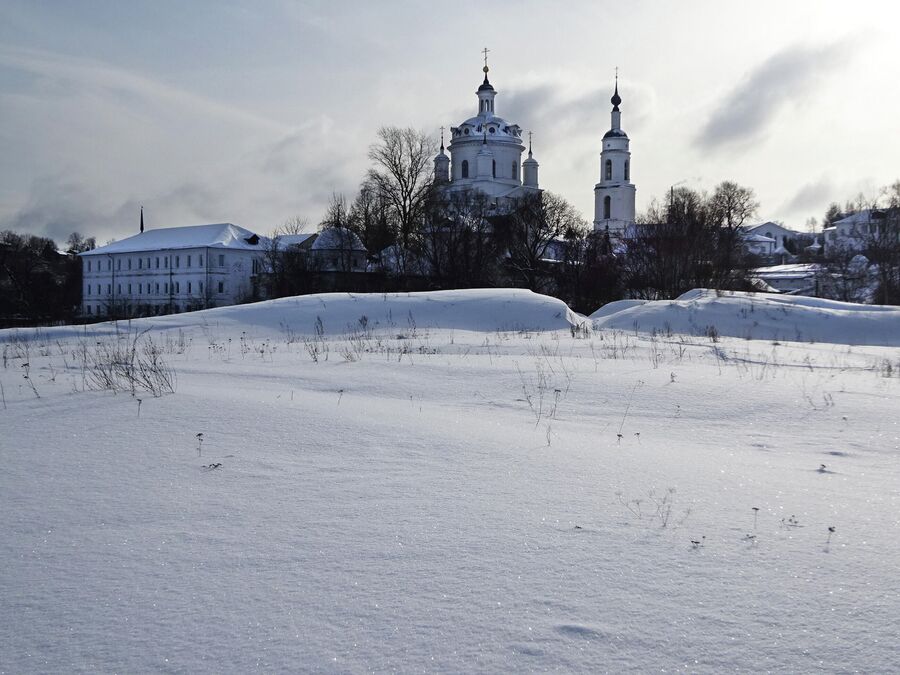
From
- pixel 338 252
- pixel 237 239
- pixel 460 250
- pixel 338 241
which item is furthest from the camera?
pixel 237 239

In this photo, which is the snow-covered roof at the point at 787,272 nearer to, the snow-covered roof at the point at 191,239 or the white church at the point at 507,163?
the white church at the point at 507,163

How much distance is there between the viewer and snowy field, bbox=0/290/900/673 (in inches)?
94.5

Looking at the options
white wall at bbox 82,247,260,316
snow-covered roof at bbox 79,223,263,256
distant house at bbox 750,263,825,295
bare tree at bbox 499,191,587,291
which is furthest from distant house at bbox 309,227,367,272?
distant house at bbox 750,263,825,295

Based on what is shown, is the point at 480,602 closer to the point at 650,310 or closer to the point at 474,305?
the point at 474,305

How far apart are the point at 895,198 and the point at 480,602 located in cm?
7340

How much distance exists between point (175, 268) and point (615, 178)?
50.2 m

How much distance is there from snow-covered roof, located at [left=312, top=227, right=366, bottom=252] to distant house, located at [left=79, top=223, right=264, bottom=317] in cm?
1693

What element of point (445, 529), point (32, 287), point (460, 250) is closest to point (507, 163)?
point (460, 250)

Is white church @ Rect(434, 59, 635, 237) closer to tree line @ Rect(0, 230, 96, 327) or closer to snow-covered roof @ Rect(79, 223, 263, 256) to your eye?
snow-covered roof @ Rect(79, 223, 263, 256)

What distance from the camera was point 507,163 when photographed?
257 ft

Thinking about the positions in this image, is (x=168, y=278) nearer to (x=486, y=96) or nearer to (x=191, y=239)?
(x=191, y=239)

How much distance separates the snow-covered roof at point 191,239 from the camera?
2815 inches

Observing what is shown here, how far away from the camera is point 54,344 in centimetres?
1536

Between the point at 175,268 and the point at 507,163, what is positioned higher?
the point at 507,163
